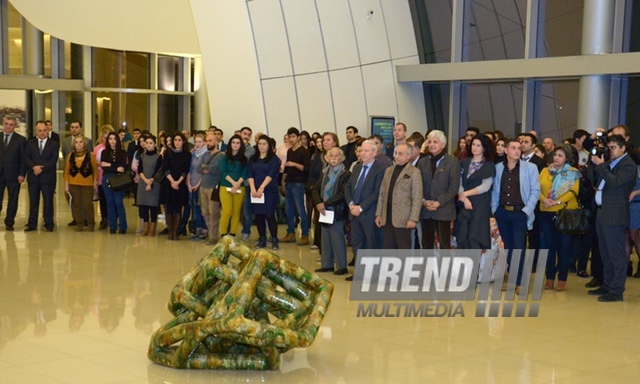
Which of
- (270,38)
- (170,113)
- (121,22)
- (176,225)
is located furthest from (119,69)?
(176,225)

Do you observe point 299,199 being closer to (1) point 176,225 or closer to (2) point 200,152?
(2) point 200,152

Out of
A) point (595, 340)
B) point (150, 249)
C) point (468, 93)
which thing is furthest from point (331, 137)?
point (468, 93)

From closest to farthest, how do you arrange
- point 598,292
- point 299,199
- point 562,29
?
point 598,292, point 299,199, point 562,29

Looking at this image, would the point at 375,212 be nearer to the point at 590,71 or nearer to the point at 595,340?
the point at 595,340

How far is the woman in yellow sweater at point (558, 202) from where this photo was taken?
Answer: 10430 mm

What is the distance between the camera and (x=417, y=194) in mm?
10141

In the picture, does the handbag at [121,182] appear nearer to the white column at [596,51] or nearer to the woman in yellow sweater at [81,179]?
the woman in yellow sweater at [81,179]

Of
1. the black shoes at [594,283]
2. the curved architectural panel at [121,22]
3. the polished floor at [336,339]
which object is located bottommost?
the black shoes at [594,283]

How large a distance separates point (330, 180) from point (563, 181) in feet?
9.39

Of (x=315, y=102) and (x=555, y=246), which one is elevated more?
(x=315, y=102)

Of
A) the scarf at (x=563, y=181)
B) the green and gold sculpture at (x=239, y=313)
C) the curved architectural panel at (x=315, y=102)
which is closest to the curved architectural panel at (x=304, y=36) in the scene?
the curved architectural panel at (x=315, y=102)

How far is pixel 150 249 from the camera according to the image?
1323 cm

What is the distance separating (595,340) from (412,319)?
1.70 m

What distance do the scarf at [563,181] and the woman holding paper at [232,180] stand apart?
191 inches
